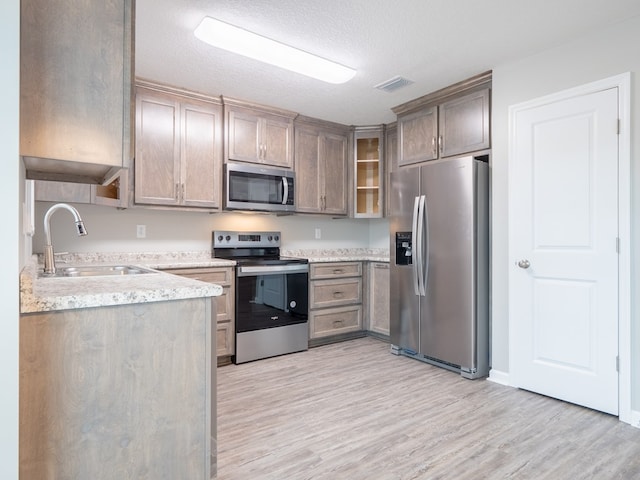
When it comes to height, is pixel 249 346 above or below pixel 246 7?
below

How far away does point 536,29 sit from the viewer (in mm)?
2367

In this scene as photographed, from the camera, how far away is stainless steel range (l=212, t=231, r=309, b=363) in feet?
10.9

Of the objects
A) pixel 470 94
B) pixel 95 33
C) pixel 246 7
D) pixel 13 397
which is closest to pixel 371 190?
pixel 470 94

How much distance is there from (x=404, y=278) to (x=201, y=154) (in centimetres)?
211

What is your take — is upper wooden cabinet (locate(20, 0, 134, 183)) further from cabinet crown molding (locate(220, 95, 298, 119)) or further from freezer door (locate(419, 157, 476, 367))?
freezer door (locate(419, 157, 476, 367))

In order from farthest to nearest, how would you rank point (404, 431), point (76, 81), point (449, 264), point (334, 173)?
1. point (334, 173)
2. point (449, 264)
3. point (404, 431)
4. point (76, 81)

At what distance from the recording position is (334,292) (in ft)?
13.0

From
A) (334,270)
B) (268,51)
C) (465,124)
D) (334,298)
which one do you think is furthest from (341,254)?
(268,51)

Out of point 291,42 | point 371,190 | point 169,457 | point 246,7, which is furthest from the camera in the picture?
point 371,190

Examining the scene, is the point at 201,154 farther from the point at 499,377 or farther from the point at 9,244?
the point at 499,377

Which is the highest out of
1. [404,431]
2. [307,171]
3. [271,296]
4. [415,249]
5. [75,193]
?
[307,171]

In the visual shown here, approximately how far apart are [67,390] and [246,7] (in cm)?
204

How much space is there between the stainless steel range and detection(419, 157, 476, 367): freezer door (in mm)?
1152

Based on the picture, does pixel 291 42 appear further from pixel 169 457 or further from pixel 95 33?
pixel 169 457
